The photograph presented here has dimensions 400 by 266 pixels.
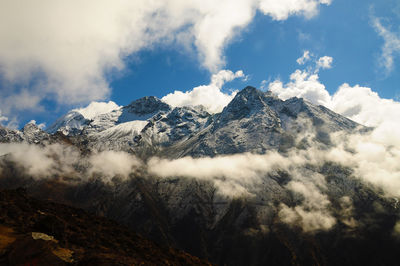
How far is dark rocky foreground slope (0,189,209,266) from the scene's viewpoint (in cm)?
3609

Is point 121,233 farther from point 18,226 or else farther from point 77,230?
point 18,226

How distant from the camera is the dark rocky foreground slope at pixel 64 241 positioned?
3609 cm

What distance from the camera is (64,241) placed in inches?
1828

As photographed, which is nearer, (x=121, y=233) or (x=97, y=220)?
(x=121, y=233)

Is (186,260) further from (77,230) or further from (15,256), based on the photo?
(15,256)

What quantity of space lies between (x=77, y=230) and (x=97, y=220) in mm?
15796

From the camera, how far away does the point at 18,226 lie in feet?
154

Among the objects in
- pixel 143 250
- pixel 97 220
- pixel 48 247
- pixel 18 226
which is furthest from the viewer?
pixel 97 220

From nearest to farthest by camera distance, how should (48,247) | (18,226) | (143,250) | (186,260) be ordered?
1. (48,247)
2. (18,226)
3. (143,250)
4. (186,260)

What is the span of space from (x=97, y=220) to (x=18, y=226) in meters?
24.5

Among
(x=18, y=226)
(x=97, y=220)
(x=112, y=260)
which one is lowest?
(x=112, y=260)

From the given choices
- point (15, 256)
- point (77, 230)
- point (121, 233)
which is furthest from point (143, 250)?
point (15, 256)

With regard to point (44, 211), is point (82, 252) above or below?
below

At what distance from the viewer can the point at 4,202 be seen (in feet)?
185
